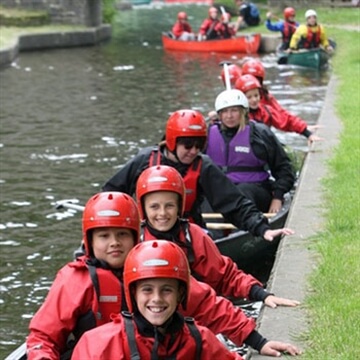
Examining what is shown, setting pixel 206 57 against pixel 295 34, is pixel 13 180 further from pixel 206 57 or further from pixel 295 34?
pixel 206 57

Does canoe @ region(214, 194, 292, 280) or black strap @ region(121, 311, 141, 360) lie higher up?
black strap @ region(121, 311, 141, 360)

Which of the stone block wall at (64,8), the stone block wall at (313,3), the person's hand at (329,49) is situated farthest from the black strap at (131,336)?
the stone block wall at (313,3)

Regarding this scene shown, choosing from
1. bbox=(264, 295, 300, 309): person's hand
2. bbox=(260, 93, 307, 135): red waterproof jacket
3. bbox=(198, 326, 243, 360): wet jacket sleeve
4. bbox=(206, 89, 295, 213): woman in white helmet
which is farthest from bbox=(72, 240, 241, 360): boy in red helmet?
bbox=(260, 93, 307, 135): red waterproof jacket

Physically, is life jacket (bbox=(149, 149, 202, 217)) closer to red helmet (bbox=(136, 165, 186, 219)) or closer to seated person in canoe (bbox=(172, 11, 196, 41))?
red helmet (bbox=(136, 165, 186, 219))

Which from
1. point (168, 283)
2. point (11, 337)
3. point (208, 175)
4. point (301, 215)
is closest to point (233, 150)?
point (301, 215)

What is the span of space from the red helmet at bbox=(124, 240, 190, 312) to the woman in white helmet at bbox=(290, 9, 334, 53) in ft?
68.2

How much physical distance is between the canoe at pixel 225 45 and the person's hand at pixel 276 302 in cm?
2277

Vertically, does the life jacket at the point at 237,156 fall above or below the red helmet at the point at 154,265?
below

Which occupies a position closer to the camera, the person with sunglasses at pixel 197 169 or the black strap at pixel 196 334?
the black strap at pixel 196 334

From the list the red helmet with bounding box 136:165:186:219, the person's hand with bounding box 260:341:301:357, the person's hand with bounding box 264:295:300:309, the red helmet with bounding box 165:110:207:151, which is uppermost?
the red helmet with bounding box 136:165:186:219

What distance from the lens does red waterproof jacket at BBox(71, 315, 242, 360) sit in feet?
16.3

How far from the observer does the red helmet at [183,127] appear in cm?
788

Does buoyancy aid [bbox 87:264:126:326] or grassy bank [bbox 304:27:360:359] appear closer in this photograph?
buoyancy aid [bbox 87:264:126:326]

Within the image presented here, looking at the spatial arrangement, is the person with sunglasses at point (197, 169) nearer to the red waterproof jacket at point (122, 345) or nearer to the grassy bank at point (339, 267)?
the grassy bank at point (339, 267)
